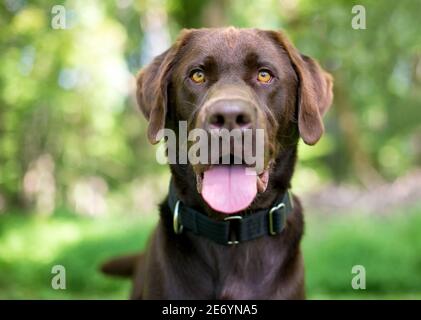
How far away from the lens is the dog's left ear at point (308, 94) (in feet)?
10.2

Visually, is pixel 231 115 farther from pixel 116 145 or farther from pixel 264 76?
pixel 116 145

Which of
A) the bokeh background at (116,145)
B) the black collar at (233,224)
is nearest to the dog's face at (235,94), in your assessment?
the black collar at (233,224)

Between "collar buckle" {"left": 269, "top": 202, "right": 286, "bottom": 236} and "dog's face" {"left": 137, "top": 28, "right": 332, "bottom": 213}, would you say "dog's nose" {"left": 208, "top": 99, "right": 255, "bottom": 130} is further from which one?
"collar buckle" {"left": 269, "top": 202, "right": 286, "bottom": 236}

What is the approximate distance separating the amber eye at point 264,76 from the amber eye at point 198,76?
0.90 feet

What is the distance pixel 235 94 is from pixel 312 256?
530 centimetres

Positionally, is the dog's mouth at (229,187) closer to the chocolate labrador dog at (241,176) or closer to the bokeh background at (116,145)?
the chocolate labrador dog at (241,176)

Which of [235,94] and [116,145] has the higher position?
[235,94]

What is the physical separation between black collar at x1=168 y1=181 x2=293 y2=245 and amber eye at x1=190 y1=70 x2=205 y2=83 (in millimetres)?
617

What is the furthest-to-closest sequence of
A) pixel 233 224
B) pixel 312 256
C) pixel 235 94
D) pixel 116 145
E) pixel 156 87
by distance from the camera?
pixel 116 145
pixel 312 256
pixel 156 87
pixel 233 224
pixel 235 94

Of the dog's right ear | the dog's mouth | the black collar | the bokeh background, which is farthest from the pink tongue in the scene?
the bokeh background

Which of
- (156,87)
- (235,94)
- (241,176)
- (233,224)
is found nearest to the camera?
(235,94)

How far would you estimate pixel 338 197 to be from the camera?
11.0 m

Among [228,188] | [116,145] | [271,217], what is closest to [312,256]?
[271,217]

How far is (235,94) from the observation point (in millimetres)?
2707
